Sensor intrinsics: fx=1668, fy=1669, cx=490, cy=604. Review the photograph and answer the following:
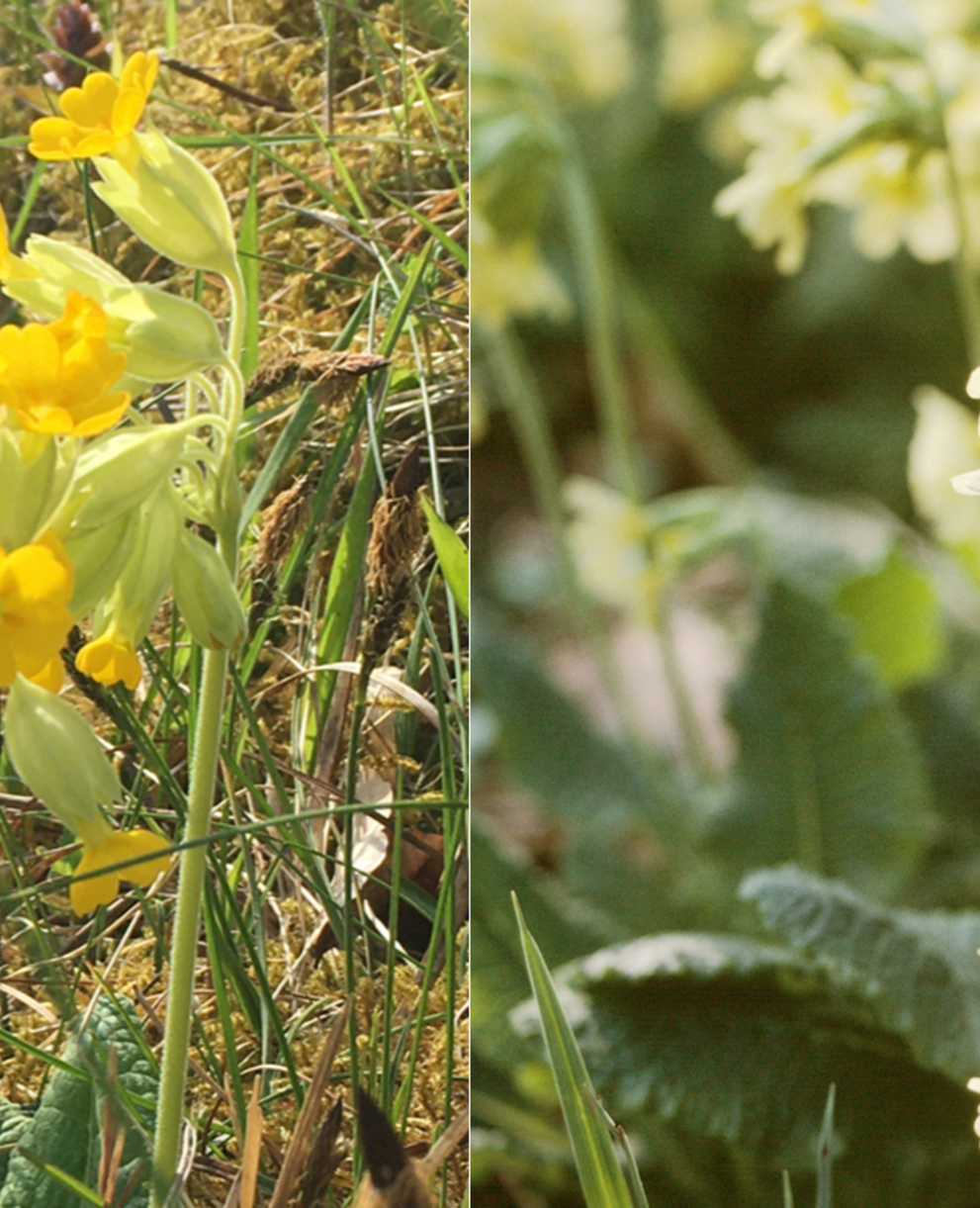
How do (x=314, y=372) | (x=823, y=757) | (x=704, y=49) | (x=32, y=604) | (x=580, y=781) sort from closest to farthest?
1. (x=32, y=604)
2. (x=314, y=372)
3. (x=823, y=757)
4. (x=580, y=781)
5. (x=704, y=49)

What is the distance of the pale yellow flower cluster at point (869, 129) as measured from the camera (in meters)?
0.88

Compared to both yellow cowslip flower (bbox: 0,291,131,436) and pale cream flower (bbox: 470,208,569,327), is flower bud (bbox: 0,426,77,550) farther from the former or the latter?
pale cream flower (bbox: 470,208,569,327)

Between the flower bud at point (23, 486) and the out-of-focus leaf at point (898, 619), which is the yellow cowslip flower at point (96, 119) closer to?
the flower bud at point (23, 486)

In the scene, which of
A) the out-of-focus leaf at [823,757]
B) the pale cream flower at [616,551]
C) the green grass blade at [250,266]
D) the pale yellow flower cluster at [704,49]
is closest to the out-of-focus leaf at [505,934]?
the out-of-focus leaf at [823,757]

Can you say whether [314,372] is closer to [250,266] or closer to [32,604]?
[250,266]

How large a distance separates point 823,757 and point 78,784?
0.57 meters

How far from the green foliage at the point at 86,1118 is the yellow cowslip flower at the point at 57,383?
0.73 ft

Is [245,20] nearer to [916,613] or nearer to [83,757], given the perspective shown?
[83,757]

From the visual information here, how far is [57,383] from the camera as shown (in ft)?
1.77

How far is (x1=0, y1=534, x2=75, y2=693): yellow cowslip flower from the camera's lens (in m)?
0.52

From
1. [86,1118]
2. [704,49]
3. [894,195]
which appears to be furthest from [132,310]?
[704,49]

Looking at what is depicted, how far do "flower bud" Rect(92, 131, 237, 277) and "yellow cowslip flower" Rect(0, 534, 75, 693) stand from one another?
13 centimetres

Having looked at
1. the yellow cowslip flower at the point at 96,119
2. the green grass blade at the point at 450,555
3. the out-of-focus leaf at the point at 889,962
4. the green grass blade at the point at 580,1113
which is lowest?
the out-of-focus leaf at the point at 889,962

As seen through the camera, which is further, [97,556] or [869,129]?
[869,129]
